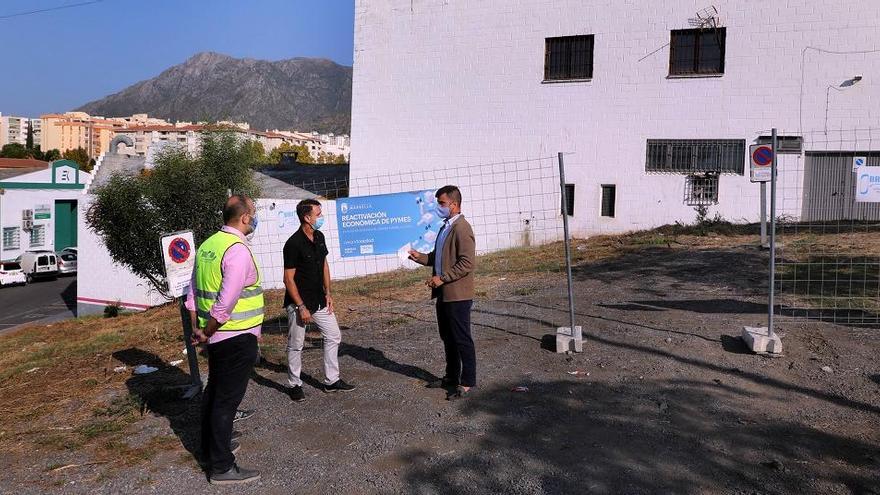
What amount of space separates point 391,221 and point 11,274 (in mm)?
37375

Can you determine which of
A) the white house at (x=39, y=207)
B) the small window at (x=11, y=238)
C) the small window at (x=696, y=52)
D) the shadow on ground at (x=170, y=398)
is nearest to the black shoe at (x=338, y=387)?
the shadow on ground at (x=170, y=398)

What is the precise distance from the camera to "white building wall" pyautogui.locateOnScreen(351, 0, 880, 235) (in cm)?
1702

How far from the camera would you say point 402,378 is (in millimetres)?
6508

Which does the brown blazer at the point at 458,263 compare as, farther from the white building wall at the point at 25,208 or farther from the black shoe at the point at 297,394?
the white building wall at the point at 25,208

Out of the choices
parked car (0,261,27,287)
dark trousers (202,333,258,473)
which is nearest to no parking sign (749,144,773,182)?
dark trousers (202,333,258,473)

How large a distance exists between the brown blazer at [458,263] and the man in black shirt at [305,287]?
39.7 inches

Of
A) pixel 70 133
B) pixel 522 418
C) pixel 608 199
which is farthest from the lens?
pixel 70 133

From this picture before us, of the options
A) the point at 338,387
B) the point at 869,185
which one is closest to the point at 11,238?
the point at 338,387

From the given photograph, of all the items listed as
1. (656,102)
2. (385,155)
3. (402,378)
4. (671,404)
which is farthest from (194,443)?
(385,155)

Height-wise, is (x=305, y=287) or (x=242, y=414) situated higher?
(x=305, y=287)

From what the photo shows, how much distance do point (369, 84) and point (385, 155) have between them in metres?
2.31

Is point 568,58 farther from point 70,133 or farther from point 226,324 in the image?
point 70,133

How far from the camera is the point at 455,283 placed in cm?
564

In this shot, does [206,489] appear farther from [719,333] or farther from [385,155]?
[385,155]
